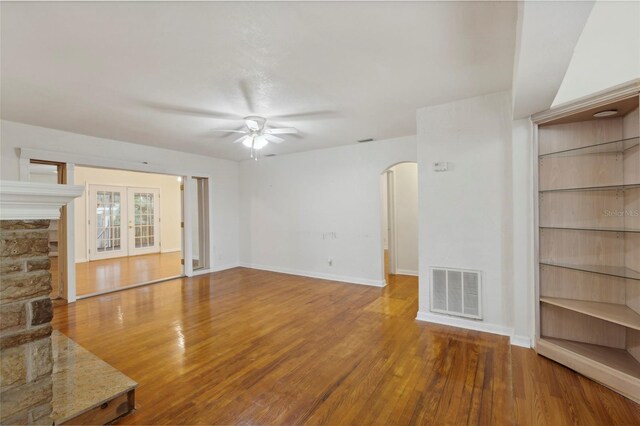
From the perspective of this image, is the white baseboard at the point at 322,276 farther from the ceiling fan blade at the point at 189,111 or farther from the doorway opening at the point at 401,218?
the ceiling fan blade at the point at 189,111

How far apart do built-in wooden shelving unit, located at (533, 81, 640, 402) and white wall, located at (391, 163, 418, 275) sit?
10.5ft

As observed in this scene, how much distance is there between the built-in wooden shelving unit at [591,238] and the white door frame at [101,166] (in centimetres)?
566

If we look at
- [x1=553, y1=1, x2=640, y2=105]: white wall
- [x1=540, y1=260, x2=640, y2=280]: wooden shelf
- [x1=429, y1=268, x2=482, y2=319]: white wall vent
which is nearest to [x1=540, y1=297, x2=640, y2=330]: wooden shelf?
[x1=540, y1=260, x2=640, y2=280]: wooden shelf

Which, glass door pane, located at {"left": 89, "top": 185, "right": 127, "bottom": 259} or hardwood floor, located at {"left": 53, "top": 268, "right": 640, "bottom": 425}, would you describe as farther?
glass door pane, located at {"left": 89, "top": 185, "right": 127, "bottom": 259}

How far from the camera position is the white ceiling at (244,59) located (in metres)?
1.81

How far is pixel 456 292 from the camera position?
10.9ft

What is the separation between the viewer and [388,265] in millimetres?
6191

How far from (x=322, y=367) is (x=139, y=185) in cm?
849

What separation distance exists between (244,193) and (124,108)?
142 inches

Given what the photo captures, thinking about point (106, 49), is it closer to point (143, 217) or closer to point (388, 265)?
point (388, 265)

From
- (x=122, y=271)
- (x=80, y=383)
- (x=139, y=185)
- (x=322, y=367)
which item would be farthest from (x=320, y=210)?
(x=139, y=185)

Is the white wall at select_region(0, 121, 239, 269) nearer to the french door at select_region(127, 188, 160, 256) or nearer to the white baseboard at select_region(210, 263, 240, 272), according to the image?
the white baseboard at select_region(210, 263, 240, 272)

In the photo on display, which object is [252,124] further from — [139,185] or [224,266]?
[139,185]

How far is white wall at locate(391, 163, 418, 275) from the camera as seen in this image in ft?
19.4
